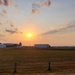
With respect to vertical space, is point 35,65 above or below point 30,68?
above

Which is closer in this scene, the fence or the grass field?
the grass field

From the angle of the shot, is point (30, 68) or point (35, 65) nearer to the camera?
point (30, 68)

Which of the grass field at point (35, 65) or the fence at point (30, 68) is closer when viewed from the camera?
the grass field at point (35, 65)

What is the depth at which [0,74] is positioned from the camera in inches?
1014
